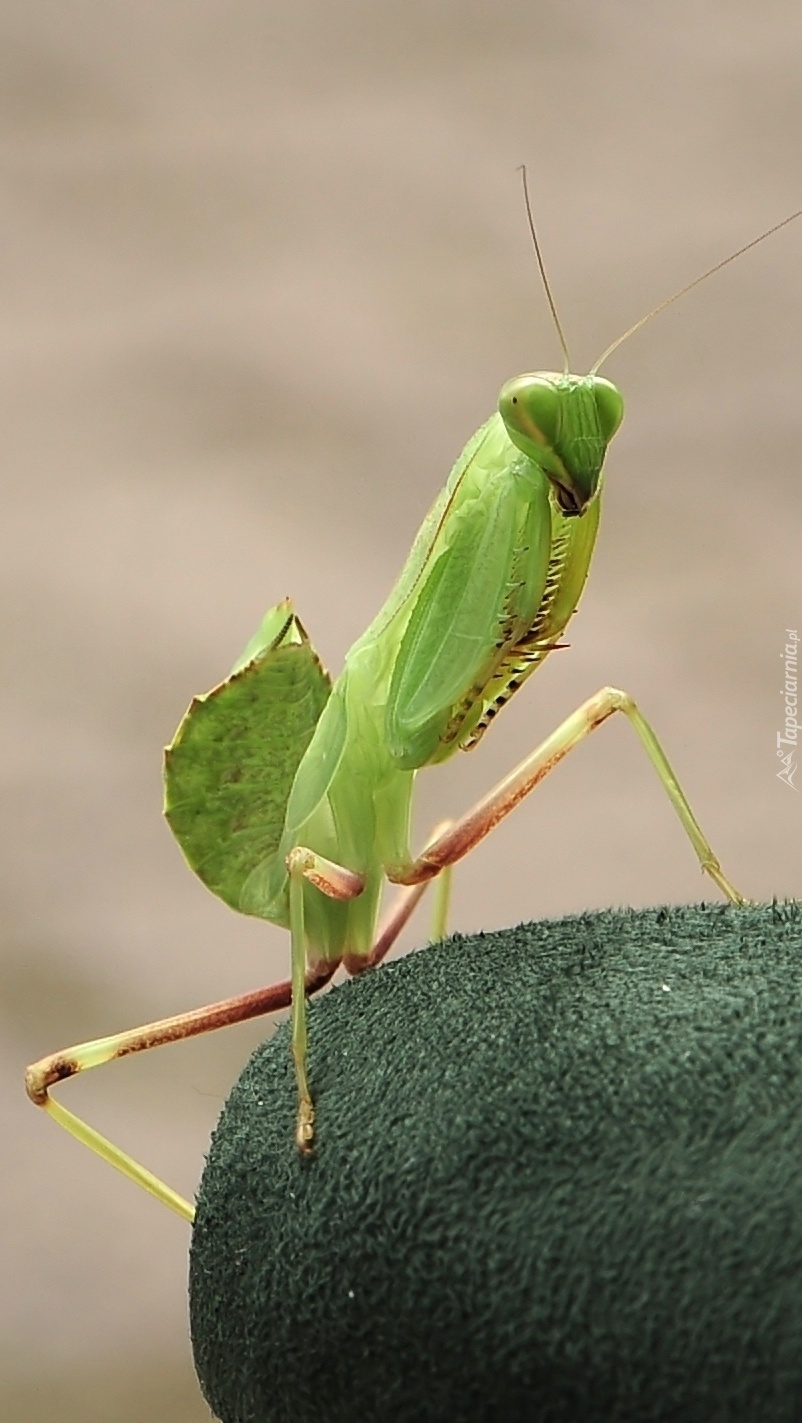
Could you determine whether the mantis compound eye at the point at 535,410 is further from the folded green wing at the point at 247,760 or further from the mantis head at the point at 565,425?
the folded green wing at the point at 247,760

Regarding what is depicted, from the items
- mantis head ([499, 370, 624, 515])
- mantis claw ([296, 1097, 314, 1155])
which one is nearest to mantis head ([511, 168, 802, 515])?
mantis head ([499, 370, 624, 515])

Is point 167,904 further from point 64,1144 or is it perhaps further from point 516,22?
point 516,22

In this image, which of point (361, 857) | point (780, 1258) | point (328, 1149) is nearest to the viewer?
point (780, 1258)

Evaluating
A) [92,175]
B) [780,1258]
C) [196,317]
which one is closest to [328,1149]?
[780,1258]

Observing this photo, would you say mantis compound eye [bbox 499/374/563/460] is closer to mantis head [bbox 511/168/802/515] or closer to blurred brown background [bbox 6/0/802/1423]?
mantis head [bbox 511/168/802/515]

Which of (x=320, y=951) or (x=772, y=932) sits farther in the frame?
(x=320, y=951)

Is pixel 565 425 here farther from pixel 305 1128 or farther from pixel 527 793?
pixel 305 1128

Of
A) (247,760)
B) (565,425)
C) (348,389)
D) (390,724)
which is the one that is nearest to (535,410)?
(565,425)
